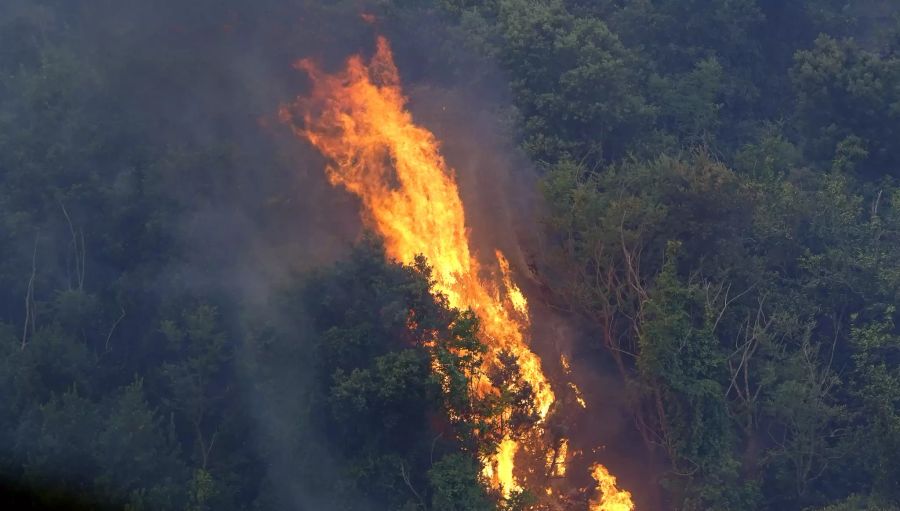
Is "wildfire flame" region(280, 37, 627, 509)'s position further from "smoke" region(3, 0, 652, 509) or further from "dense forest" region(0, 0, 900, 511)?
"dense forest" region(0, 0, 900, 511)

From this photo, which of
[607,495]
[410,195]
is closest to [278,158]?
[410,195]

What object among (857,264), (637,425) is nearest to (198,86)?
(637,425)

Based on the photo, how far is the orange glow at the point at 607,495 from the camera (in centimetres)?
2189

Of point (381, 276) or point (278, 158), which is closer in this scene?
point (381, 276)

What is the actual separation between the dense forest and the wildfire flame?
56cm

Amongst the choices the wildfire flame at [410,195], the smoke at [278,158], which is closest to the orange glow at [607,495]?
the smoke at [278,158]

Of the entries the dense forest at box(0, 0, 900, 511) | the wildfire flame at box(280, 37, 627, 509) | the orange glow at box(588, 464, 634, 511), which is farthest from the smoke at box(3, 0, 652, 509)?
the orange glow at box(588, 464, 634, 511)

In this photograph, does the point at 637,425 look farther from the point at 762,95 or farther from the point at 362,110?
the point at 762,95

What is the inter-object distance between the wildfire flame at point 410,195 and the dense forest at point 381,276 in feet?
1.83

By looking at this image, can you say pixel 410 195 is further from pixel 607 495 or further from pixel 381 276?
pixel 607 495

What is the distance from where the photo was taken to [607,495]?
21984 millimetres

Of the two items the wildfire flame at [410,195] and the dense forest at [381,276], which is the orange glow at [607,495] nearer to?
the dense forest at [381,276]

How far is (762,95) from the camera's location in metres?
32.0

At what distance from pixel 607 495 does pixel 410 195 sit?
7.47 meters
